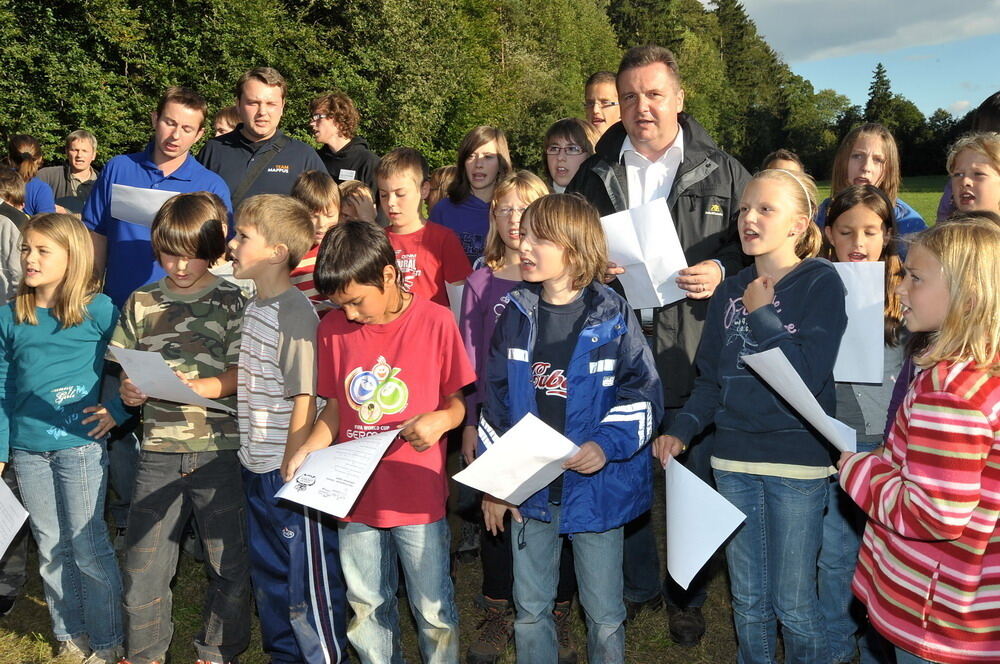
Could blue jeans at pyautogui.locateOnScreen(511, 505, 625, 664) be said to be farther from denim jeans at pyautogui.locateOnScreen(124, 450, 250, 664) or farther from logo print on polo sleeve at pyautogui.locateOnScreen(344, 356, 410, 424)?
denim jeans at pyautogui.locateOnScreen(124, 450, 250, 664)

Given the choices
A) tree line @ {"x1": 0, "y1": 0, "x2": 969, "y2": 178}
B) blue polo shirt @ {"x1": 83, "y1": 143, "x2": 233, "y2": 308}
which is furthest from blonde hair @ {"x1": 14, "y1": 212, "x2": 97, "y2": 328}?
tree line @ {"x1": 0, "y1": 0, "x2": 969, "y2": 178}

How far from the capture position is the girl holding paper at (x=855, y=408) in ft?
11.7

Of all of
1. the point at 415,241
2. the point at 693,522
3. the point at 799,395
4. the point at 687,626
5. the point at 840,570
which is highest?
the point at 415,241

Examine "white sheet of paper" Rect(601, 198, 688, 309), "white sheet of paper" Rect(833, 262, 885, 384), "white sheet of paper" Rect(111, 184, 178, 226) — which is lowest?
"white sheet of paper" Rect(833, 262, 885, 384)

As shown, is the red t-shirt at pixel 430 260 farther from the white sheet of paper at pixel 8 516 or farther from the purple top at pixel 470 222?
the white sheet of paper at pixel 8 516

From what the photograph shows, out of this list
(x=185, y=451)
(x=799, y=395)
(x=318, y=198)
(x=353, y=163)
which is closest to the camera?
(x=799, y=395)

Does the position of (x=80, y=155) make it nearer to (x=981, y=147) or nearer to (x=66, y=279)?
(x=66, y=279)

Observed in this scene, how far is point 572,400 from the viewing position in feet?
10.1

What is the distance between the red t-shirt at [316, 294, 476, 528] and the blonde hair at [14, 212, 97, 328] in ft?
4.33

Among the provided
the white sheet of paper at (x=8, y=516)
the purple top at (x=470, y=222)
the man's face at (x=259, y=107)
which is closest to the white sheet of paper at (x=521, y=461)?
the white sheet of paper at (x=8, y=516)

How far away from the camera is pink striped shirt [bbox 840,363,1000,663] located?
2113 millimetres

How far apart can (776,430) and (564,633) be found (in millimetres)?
1421

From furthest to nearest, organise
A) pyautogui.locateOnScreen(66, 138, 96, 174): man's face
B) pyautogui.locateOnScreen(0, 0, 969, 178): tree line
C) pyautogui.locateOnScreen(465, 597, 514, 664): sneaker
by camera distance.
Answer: pyautogui.locateOnScreen(0, 0, 969, 178): tree line → pyautogui.locateOnScreen(66, 138, 96, 174): man's face → pyautogui.locateOnScreen(465, 597, 514, 664): sneaker

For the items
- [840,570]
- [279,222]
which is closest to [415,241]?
[279,222]
